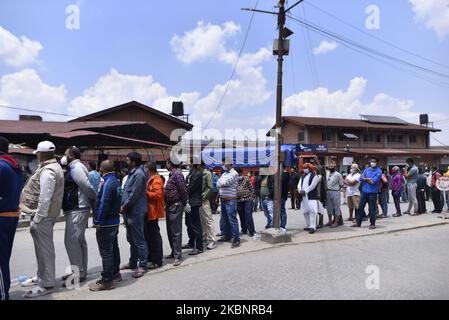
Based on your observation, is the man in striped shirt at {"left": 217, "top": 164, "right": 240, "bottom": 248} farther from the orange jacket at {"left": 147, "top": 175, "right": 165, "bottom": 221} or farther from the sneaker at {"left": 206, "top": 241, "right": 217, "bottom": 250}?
the orange jacket at {"left": 147, "top": 175, "right": 165, "bottom": 221}

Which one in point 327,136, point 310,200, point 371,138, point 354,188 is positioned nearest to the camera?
point 310,200

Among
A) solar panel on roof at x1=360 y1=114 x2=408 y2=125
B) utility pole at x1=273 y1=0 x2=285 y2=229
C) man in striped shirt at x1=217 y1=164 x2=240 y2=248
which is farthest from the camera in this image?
solar panel on roof at x1=360 y1=114 x2=408 y2=125

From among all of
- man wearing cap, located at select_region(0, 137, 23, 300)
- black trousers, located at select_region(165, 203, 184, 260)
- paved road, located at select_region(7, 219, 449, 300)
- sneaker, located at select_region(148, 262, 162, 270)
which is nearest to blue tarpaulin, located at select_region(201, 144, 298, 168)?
paved road, located at select_region(7, 219, 449, 300)

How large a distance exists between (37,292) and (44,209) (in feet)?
3.85

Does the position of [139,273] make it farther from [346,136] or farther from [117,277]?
[346,136]

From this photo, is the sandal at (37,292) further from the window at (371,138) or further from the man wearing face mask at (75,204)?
the window at (371,138)

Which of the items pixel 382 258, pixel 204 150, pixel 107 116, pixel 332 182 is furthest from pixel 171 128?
pixel 382 258

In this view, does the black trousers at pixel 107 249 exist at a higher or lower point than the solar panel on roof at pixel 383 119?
lower

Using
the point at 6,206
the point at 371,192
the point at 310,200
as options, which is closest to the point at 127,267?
the point at 6,206

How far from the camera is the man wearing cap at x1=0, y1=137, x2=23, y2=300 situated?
4.66 meters

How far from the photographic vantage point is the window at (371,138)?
40216 mm

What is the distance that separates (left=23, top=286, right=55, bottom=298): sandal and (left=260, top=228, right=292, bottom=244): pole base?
4449mm

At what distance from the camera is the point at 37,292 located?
5.37 metres

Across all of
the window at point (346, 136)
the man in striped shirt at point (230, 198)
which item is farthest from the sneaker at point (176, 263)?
the window at point (346, 136)
